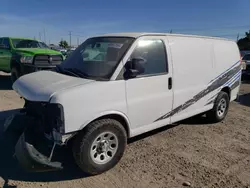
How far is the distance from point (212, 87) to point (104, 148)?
309 centimetres

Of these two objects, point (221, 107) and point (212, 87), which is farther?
point (221, 107)

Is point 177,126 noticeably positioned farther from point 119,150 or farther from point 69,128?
point 69,128

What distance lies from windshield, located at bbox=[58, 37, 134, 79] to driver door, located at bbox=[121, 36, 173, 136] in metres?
0.22

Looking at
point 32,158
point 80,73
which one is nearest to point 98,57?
point 80,73

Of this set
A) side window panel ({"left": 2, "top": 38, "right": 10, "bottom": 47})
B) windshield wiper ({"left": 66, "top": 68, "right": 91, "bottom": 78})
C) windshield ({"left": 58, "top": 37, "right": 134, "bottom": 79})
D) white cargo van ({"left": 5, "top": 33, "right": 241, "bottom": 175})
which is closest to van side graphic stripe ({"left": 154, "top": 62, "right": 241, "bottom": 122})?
white cargo van ({"left": 5, "top": 33, "right": 241, "bottom": 175})

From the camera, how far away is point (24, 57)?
9125mm

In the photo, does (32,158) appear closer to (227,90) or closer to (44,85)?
(44,85)

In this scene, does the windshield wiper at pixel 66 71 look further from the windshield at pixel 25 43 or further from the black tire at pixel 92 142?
the windshield at pixel 25 43

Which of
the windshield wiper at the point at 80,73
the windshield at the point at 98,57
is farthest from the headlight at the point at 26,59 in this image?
the windshield wiper at the point at 80,73

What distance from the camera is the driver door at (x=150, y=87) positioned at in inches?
149

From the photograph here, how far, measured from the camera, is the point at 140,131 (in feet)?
13.2

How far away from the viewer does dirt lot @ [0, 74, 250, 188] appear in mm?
3350

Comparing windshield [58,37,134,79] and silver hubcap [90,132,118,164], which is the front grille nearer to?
windshield [58,37,134,79]

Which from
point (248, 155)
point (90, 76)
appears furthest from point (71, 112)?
point (248, 155)
